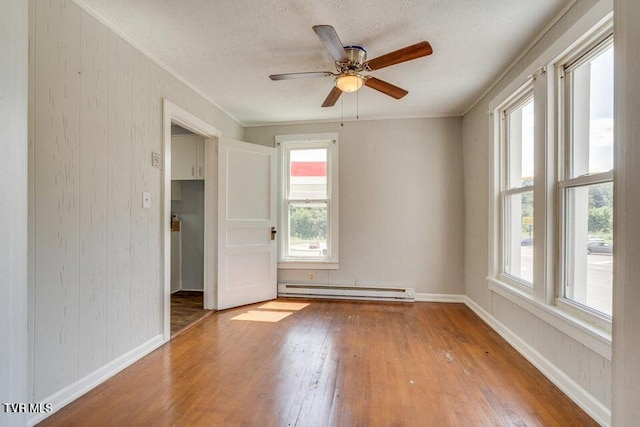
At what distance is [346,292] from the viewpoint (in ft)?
12.7

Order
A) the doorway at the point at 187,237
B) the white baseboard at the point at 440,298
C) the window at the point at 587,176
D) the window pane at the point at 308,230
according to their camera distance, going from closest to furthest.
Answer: the window at the point at 587,176
the white baseboard at the point at 440,298
the window pane at the point at 308,230
the doorway at the point at 187,237

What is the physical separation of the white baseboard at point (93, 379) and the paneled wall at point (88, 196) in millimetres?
45

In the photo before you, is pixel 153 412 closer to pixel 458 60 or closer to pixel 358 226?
pixel 358 226

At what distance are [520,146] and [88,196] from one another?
11.1 ft

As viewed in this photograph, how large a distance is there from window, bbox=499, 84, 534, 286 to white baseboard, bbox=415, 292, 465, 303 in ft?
3.41

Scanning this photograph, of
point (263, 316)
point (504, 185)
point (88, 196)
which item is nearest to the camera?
point (88, 196)

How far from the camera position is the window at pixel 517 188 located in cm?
240

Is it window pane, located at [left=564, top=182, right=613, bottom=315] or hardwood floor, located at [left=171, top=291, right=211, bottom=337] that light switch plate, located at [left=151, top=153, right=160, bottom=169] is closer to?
hardwood floor, located at [left=171, top=291, right=211, bottom=337]

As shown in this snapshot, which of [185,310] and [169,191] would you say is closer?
[169,191]

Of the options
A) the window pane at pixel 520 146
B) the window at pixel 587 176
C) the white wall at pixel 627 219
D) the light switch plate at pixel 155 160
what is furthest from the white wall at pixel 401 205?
the white wall at pixel 627 219

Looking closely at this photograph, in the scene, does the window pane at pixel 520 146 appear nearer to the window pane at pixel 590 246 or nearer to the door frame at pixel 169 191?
the window pane at pixel 590 246

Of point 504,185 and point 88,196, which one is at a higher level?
point 504,185

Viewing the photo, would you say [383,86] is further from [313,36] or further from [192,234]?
[192,234]

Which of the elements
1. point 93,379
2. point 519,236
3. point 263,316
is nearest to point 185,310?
point 263,316
